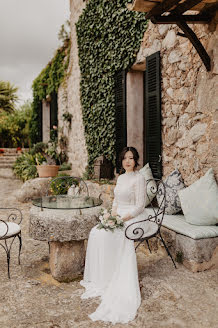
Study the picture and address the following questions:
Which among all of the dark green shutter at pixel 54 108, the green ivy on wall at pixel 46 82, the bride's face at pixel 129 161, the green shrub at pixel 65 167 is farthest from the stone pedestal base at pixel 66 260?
the dark green shutter at pixel 54 108

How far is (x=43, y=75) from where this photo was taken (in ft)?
39.2

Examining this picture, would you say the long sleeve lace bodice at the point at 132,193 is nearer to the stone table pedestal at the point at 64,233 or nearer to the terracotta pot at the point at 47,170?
the stone table pedestal at the point at 64,233

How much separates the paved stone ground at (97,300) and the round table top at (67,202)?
2.62 feet

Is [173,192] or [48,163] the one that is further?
[48,163]

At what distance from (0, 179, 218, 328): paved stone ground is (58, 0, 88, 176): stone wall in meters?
4.93

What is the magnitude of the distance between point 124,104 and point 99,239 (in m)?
3.66

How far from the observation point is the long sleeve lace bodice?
10.9ft

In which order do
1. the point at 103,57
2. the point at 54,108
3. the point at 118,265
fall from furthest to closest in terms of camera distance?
the point at 54,108 < the point at 103,57 < the point at 118,265

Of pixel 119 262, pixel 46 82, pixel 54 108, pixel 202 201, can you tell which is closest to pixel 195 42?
pixel 202 201

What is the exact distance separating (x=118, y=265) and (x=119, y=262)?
0.03 meters

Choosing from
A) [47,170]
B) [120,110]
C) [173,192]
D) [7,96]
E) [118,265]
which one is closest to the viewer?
[118,265]

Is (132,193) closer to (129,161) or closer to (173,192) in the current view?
(129,161)

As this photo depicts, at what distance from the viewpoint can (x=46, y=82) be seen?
1180 centimetres

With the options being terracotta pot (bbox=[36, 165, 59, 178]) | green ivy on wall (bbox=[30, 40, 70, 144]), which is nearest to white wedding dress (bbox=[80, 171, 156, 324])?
terracotta pot (bbox=[36, 165, 59, 178])
